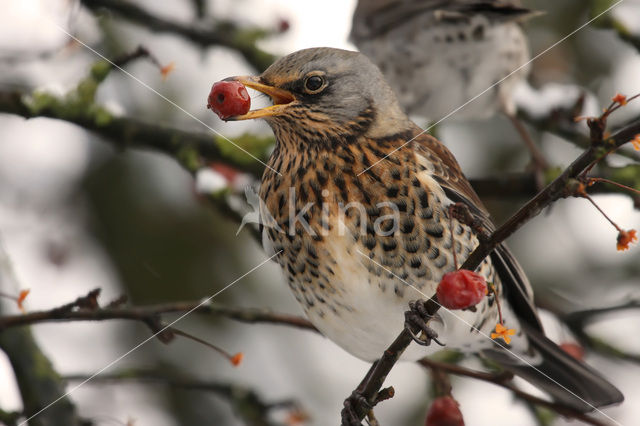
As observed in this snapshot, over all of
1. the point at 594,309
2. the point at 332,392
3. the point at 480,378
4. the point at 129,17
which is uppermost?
the point at 129,17

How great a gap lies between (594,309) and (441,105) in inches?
37.3

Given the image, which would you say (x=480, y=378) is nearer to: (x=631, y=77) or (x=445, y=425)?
(x=445, y=425)

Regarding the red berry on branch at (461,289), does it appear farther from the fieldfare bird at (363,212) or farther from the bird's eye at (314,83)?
the bird's eye at (314,83)

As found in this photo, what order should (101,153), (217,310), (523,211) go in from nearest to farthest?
(523,211) → (217,310) → (101,153)

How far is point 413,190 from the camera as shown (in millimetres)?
1903

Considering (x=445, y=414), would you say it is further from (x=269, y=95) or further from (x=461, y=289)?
(x=269, y=95)

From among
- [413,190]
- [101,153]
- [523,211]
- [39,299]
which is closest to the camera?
[523,211]

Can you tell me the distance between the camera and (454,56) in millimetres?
Answer: 3182

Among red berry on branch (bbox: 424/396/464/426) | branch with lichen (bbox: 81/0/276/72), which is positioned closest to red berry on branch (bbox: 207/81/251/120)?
red berry on branch (bbox: 424/396/464/426)

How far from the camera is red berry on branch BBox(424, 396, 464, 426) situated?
6.41 ft

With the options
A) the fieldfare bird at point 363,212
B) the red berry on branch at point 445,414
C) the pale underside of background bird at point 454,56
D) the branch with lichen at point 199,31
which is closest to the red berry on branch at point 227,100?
the fieldfare bird at point 363,212

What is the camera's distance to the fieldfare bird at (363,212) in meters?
1.88

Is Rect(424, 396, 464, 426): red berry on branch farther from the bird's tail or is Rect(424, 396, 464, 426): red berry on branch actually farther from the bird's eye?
the bird's eye

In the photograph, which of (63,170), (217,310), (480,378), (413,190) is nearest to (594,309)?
(480,378)
